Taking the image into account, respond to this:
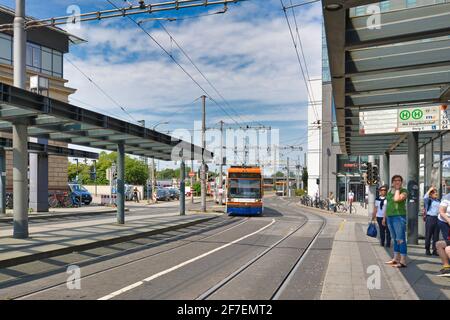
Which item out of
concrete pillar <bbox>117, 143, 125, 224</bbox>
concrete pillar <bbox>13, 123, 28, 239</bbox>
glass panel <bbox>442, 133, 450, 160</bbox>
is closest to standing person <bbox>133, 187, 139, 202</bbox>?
concrete pillar <bbox>117, 143, 125, 224</bbox>

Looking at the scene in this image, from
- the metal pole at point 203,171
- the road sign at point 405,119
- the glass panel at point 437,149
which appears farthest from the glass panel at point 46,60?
the glass panel at point 437,149

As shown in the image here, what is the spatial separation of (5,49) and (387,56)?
110 feet

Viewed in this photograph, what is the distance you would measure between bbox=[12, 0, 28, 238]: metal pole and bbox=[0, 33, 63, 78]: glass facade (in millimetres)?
25058

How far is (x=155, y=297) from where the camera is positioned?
7.08 meters

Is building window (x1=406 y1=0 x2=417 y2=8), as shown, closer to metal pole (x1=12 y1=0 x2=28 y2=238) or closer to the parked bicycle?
metal pole (x1=12 y1=0 x2=28 y2=238)

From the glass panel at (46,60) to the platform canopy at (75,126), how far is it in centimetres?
2008

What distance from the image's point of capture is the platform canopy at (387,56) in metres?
7.31

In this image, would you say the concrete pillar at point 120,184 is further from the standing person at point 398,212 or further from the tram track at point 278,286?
the standing person at point 398,212

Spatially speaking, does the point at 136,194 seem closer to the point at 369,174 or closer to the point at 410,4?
the point at 369,174

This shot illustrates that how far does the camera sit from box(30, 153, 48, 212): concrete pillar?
27953 mm

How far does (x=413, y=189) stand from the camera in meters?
13.3
